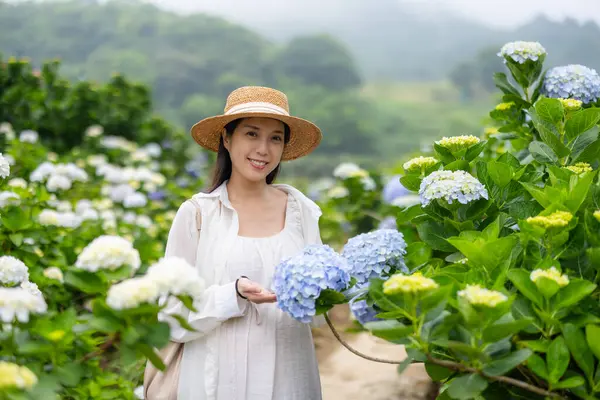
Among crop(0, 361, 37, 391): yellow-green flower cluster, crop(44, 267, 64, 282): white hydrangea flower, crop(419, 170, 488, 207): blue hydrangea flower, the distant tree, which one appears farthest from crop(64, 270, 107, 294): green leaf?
the distant tree

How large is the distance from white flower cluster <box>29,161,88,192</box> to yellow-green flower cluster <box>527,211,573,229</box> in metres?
2.76

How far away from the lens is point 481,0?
14586mm

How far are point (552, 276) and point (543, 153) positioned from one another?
656 millimetres

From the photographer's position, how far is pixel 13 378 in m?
1.05

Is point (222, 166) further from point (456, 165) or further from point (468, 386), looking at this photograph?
point (468, 386)

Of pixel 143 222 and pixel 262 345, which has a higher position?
pixel 143 222

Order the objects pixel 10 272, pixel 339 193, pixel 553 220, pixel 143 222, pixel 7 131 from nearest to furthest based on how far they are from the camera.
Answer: pixel 553 220 → pixel 10 272 → pixel 143 222 → pixel 339 193 → pixel 7 131

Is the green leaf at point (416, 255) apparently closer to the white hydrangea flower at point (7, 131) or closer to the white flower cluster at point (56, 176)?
the white flower cluster at point (56, 176)

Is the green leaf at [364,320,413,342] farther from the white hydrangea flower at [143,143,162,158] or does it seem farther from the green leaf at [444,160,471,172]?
the white hydrangea flower at [143,143,162,158]

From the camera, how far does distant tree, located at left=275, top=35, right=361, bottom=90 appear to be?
15354 millimetres

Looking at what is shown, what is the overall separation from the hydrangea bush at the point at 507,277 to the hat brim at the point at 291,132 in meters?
0.46

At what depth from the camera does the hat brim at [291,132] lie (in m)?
2.12

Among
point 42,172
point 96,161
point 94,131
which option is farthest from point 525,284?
point 94,131

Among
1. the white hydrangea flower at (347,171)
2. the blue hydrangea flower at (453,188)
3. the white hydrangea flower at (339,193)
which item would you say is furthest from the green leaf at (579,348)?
the white hydrangea flower at (339,193)
